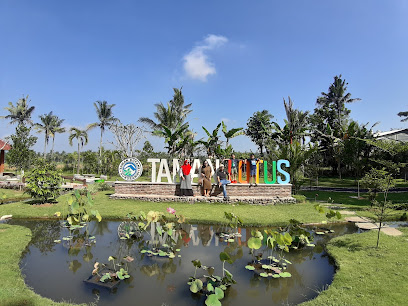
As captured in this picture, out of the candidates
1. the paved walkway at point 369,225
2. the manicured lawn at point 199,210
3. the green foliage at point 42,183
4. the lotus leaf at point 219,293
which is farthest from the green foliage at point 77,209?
the paved walkway at point 369,225

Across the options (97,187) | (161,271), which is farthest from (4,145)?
(161,271)

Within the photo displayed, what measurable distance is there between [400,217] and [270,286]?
820 cm

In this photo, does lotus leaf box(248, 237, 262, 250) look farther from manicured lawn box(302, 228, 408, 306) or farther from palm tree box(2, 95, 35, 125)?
palm tree box(2, 95, 35, 125)

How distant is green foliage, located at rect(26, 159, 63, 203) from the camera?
11906 mm

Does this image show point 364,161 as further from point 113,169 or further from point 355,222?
point 113,169

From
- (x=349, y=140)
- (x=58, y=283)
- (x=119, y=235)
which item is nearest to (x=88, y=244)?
(x=119, y=235)

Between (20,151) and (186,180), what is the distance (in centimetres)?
1750

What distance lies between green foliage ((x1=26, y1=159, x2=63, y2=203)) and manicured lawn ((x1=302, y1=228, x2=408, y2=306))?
37.2 feet

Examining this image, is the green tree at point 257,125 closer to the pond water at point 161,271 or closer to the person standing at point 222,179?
the person standing at point 222,179

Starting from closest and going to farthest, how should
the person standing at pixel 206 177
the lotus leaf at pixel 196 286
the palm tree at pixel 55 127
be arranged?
the lotus leaf at pixel 196 286 → the person standing at pixel 206 177 → the palm tree at pixel 55 127

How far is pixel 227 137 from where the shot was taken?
2141cm

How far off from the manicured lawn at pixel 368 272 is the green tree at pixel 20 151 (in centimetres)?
2469

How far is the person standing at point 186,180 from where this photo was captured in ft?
44.6

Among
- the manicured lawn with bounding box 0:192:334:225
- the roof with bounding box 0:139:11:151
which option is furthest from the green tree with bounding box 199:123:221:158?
the roof with bounding box 0:139:11:151
